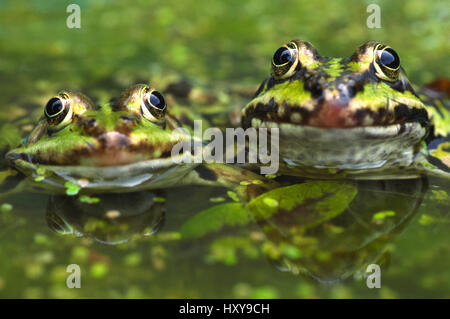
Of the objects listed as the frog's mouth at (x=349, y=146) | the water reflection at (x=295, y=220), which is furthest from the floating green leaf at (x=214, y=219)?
the frog's mouth at (x=349, y=146)

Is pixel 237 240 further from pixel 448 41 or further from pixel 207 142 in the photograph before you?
pixel 448 41

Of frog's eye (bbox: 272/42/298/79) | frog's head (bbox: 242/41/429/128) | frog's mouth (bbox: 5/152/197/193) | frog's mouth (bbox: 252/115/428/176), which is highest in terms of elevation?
frog's eye (bbox: 272/42/298/79)

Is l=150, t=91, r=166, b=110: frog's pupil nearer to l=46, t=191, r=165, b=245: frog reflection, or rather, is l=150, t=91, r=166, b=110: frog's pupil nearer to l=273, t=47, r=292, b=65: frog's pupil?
l=46, t=191, r=165, b=245: frog reflection

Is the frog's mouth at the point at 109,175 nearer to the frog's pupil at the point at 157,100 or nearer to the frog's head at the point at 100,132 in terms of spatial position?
the frog's head at the point at 100,132

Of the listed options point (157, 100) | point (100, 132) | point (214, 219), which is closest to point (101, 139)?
point (100, 132)

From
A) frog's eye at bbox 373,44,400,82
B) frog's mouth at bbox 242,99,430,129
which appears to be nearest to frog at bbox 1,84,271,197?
frog's mouth at bbox 242,99,430,129

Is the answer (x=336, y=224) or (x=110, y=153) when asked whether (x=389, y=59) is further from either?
(x=110, y=153)

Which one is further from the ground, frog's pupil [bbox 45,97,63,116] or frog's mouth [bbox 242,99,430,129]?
frog's pupil [bbox 45,97,63,116]

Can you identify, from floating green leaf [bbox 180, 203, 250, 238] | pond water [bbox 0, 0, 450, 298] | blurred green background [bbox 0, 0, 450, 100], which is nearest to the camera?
pond water [bbox 0, 0, 450, 298]
